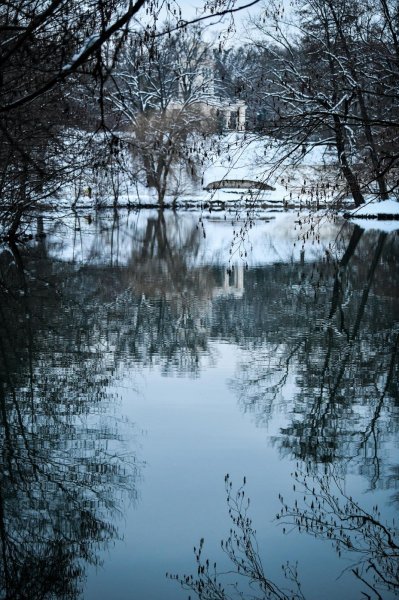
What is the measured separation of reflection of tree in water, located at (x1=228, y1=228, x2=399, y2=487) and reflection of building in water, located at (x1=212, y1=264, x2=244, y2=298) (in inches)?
19.1

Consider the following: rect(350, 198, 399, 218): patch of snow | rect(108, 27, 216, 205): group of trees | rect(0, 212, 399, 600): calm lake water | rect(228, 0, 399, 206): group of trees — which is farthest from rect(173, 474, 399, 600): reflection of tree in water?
rect(108, 27, 216, 205): group of trees

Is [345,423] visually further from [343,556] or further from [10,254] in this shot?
[10,254]

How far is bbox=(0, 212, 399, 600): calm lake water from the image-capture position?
4398 millimetres

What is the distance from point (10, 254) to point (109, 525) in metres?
17.6

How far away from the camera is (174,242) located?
2698 centimetres

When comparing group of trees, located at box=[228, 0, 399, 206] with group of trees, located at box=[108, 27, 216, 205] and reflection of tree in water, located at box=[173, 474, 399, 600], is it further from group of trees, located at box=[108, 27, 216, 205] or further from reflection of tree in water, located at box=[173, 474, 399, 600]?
group of trees, located at box=[108, 27, 216, 205]

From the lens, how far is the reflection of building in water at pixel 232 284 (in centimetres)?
1455

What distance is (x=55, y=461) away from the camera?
227 inches

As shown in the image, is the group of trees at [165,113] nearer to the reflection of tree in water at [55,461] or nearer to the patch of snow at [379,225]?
the patch of snow at [379,225]

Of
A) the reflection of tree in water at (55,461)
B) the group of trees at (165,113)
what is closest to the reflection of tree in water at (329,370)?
the reflection of tree in water at (55,461)

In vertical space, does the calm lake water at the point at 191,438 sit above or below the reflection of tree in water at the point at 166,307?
below

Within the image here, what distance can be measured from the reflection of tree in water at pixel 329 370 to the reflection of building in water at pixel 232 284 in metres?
0.49

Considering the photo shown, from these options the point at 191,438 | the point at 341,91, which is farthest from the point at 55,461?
the point at 341,91

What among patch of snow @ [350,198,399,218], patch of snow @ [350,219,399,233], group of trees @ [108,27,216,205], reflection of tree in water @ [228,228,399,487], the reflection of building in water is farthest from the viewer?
group of trees @ [108,27,216,205]
